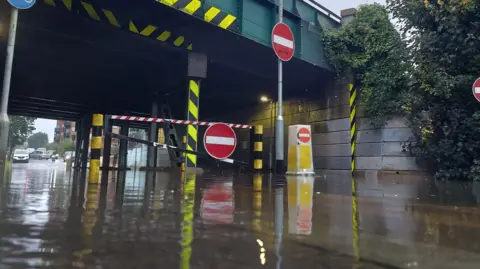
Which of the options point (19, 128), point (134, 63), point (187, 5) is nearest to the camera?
point (187, 5)

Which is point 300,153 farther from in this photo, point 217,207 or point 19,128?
point 19,128

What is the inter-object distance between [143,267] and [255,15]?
35.6ft

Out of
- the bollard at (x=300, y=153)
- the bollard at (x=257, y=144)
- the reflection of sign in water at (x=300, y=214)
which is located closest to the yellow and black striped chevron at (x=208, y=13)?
the bollard at (x=257, y=144)

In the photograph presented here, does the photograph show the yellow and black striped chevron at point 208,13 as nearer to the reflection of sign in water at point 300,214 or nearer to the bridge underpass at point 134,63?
the bridge underpass at point 134,63

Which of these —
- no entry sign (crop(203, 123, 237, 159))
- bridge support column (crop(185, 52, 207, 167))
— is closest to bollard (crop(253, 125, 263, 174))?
no entry sign (crop(203, 123, 237, 159))

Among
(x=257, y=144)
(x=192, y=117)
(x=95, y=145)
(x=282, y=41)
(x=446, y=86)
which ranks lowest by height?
(x=95, y=145)

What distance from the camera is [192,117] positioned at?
12086mm

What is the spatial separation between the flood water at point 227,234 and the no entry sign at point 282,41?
6.63 m

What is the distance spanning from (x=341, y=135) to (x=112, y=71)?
9.27m

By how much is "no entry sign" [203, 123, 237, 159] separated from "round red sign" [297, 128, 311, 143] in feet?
8.38

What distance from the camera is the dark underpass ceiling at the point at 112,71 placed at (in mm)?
10836

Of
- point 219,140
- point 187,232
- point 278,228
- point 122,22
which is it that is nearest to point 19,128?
point 122,22

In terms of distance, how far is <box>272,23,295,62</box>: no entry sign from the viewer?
10367mm

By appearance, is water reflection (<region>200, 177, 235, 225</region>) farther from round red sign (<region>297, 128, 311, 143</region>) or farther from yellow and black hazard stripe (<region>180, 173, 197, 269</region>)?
round red sign (<region>297, 128, 311, 143</region>)
